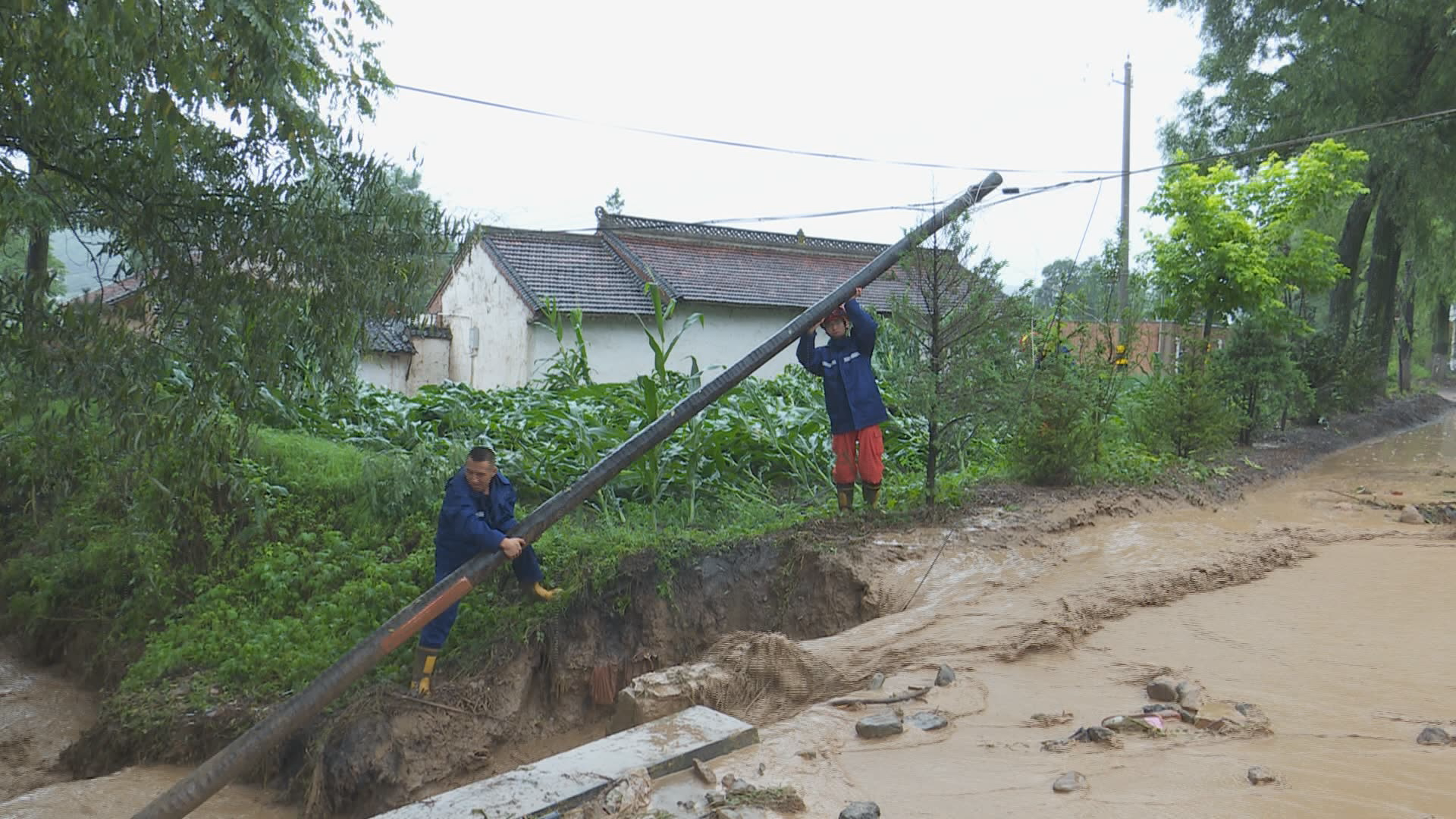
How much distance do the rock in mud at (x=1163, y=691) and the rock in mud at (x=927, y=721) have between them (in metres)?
0.97

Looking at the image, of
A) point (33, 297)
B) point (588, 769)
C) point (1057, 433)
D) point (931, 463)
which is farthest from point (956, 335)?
point (33, 297)

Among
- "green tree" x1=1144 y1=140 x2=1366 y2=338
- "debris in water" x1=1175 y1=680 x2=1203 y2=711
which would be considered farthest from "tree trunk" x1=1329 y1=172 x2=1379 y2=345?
Answer: "debris in water" x1=1175 y1=680 x2=1203 y2=711

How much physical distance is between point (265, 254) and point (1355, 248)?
20.2 m

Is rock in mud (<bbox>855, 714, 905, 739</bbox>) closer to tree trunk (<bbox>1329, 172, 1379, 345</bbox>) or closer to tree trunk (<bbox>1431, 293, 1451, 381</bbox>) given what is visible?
tree trunk (<bbox>1329, 172, 1379, 345</bbox>)

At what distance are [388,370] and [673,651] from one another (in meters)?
17.8

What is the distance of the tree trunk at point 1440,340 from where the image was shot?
32000 millimetres

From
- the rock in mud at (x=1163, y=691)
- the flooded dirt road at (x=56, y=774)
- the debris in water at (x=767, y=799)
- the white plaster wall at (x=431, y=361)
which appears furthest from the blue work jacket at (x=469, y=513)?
the white plaster wall at (x=431, y=361)

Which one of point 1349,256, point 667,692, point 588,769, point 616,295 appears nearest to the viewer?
point 588,769

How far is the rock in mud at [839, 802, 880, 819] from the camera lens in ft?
11.0

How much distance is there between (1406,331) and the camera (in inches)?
1057

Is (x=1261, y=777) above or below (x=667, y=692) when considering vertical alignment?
above

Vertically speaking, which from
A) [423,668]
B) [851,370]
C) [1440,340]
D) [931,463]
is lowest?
[423,668]

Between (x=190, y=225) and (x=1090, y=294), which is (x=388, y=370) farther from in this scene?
(x=190, y=225)

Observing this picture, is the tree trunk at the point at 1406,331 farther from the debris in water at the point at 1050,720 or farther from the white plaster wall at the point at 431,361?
the debris in water at the point at 1050,720
